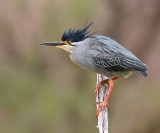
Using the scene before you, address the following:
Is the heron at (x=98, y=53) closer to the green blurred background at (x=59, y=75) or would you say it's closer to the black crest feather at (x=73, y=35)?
the black crest feather at (x=73, y=35)

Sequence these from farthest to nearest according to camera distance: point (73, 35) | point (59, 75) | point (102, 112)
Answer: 1. point (59, 75)
2. point (73, 35)
3. point (102, 112)

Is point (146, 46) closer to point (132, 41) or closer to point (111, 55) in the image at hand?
point (132, 41)

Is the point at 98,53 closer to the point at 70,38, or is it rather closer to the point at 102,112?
the point at 70,38

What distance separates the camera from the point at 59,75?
33.9 ft

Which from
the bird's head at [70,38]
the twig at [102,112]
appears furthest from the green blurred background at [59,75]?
the bird's head at [70,38]

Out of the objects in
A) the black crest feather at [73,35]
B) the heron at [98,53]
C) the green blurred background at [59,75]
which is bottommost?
the green blurred background at [59,75]

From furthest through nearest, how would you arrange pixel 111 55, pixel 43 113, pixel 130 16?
1. pixel 130 16
2. pixel 43 113
3. pixel 111 55

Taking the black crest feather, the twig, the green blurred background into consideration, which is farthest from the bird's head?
the green blurred background

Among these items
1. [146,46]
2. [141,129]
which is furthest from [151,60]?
[141,129]

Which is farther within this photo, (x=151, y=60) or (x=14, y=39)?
(x=151, y=60)

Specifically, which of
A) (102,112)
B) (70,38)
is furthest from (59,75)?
(102,112)

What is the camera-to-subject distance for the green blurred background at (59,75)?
9.81 metres

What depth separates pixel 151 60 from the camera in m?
11.1

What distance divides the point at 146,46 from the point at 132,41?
322mm
